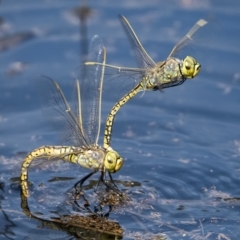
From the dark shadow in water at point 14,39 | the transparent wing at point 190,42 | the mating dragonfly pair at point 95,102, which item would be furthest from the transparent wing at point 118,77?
the dark shadow in water at point 14,39

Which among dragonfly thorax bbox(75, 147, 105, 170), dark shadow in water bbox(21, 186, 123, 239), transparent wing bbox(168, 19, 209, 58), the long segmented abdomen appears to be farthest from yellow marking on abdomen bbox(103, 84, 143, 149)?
dark shadow in water bbox(21, 186, 123, 239)

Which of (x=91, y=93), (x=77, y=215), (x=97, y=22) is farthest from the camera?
(x=97, y=22)

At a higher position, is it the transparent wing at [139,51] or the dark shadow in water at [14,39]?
the transparent wing at [139,51]

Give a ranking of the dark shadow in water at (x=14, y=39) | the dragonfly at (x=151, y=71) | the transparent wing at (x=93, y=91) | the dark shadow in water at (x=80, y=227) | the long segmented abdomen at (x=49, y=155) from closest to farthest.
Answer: the dark shadow in water at (x=80, y=227) → the dragonfly at (x=151, y=71) → the long segmented abdomen at (x=49, y=155) → the transparent wing at (x=93, y=91) → the dark shadow in water at (x=14, y=39)

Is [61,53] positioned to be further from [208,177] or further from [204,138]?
[208,177]

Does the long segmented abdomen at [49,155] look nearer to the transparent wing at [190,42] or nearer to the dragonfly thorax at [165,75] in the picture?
the dragonfly thorax at [165,75]

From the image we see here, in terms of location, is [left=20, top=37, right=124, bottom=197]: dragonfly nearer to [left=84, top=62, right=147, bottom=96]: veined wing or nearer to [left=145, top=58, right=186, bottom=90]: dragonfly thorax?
[left=84, top=62, right=147, bottom=96]: veined wing

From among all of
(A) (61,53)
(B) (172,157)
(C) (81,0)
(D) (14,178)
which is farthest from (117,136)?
(C) (81,0)
